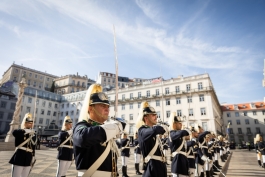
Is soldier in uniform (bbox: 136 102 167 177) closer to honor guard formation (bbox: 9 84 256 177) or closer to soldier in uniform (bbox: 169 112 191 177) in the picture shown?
honor guard formation (bbox: 9 84 256 177)

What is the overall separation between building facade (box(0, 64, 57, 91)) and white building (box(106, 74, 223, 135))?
138ft

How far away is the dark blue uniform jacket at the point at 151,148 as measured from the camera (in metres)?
3.78

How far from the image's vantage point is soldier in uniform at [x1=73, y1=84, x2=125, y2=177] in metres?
2.11

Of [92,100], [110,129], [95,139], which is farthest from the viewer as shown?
[92,100]

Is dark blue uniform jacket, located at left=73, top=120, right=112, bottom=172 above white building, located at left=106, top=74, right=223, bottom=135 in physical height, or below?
below

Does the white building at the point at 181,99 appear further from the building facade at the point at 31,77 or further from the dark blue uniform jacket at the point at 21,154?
the building facade at the point at 31,77

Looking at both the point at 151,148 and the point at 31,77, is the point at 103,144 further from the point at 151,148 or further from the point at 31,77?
the point at 31,77

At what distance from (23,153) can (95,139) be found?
5045 mm

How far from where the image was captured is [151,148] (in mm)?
4172

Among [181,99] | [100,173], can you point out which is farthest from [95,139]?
[181,99]

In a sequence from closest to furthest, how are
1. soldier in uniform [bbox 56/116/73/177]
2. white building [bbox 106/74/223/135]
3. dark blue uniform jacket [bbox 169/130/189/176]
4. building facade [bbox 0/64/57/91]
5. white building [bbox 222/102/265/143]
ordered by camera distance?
dark blue uniform jacket [bbox 169/130/189/176] < soldier in uniform [bbox 56/116/73/177] < white building [bbox 106/74/223/135] < white building [bbox 222/102/265/143] < building facade [bbox 0/64/57/91]

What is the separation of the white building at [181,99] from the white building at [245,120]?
89.2 ft

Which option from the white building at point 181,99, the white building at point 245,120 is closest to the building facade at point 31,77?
the white building at point 181,99

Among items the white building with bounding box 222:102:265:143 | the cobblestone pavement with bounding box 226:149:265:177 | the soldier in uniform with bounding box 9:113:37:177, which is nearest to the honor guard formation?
the soldier in uniform with bounding box 9:113:37:177
